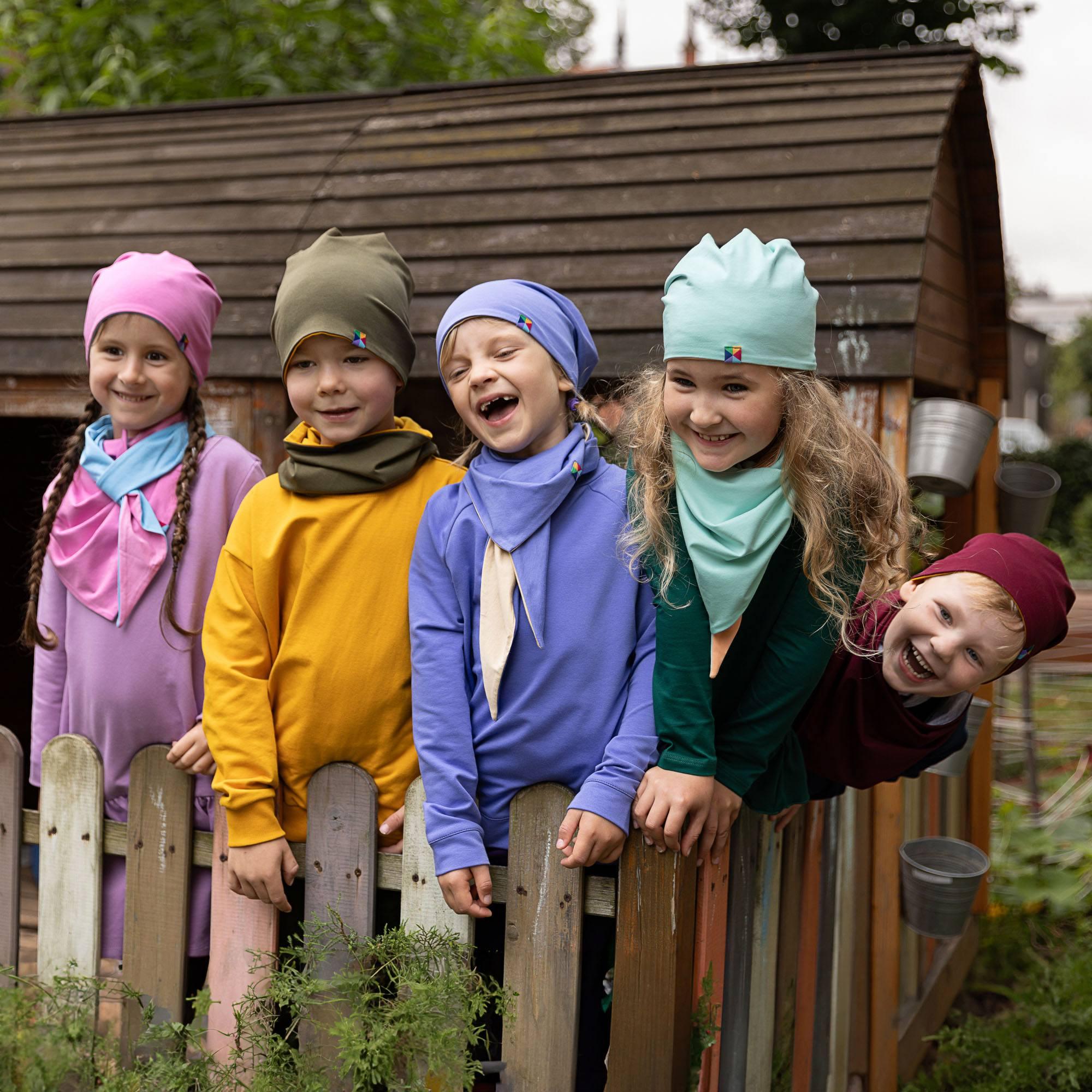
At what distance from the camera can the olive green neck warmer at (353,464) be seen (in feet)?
7.63

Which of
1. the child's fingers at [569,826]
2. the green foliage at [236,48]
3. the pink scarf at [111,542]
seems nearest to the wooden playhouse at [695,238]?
the child's fingers at [569,826]

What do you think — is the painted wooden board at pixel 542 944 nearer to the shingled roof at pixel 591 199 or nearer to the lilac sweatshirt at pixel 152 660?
the lilac sweatshirt at pixel 152 660

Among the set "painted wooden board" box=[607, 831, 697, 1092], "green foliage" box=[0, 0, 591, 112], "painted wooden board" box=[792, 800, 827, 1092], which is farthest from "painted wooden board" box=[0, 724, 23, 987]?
"green foliage" box=[0, 0, 591, 112]

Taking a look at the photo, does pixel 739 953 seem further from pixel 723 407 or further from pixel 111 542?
pixel 111 542

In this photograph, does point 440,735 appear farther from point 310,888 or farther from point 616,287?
point 616,287

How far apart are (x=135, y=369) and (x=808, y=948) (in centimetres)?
222

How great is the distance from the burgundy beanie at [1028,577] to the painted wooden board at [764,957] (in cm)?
66

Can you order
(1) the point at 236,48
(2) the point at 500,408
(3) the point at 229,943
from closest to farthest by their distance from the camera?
(2) the point at 500,408 → (3) the point at 229,943 → (1) the point at 236,48

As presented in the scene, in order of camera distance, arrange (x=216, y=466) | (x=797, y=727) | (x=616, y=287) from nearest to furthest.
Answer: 1. (x=797, y=727)
2. (x=216, y=466)
3. (x=616, y=287)

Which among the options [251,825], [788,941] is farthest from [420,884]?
[788,941]

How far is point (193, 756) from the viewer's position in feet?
7.82

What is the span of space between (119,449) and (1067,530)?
16.5 meters

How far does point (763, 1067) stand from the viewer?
2414mm

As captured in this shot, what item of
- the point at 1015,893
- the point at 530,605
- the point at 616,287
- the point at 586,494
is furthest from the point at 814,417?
the point at 1015,893
